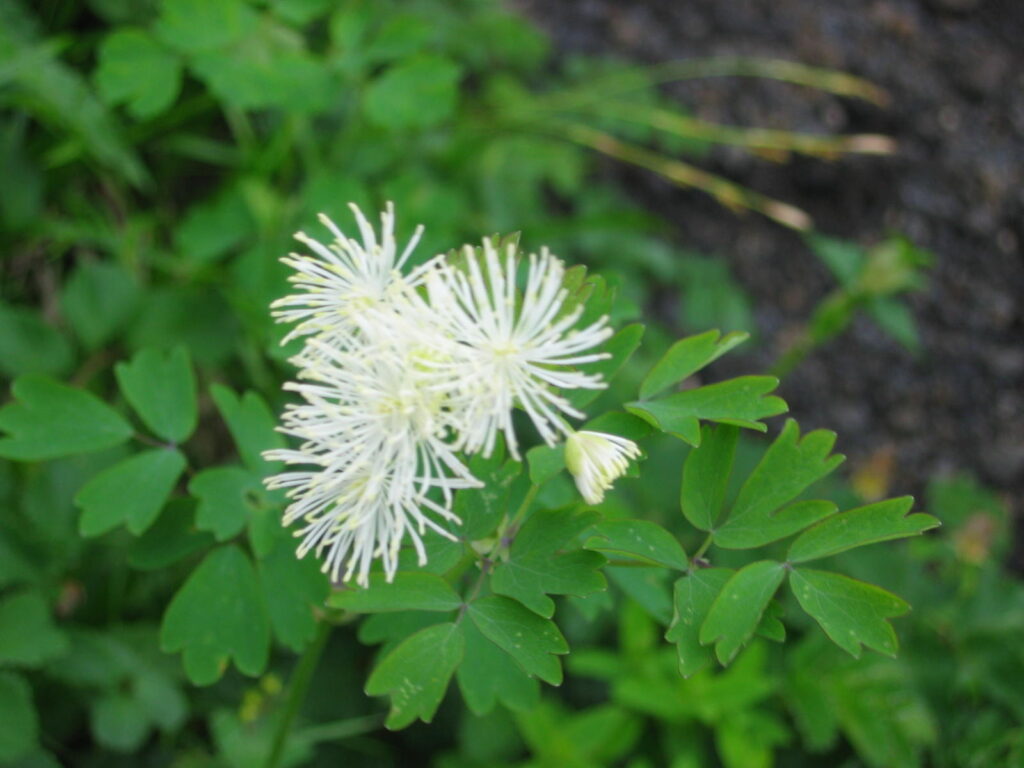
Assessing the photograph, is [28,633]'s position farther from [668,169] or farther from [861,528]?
[668,169]

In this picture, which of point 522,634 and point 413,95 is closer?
point 522,634

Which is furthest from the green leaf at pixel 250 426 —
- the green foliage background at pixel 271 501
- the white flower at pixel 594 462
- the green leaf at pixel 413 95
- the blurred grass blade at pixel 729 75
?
the blurred grass blade at pixel 729 75

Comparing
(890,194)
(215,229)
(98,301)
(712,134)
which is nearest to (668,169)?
(712,134)

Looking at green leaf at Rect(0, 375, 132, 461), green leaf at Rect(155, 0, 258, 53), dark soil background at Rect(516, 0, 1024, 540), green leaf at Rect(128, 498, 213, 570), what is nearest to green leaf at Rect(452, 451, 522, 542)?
green leaf at Rect(128, 498, 213, 570)

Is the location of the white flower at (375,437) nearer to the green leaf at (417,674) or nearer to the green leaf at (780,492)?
the green leaf at (417,674)

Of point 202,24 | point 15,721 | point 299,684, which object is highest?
point 202,24

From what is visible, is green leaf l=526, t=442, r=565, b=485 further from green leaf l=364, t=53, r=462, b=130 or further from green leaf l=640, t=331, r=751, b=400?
green leaf l=364, t=53, r=462, b=130

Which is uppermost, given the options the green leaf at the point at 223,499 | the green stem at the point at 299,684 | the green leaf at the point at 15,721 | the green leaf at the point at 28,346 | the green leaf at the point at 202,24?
the green leaf at the point at 202,24
